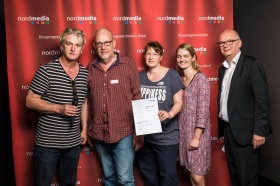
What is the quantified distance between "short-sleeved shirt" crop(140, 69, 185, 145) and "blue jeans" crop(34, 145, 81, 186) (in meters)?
0.71

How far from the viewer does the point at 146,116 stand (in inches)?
92.4

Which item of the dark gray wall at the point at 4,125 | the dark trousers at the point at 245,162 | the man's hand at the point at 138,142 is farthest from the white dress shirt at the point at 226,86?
the dark gray wall at the point at 4,125

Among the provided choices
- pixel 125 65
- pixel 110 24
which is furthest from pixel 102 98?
pixel 110 24

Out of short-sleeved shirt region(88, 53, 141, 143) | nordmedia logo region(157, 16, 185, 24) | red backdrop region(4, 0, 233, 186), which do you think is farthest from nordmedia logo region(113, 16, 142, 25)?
short-sleeved shirt region(88, 53, 141, 143)

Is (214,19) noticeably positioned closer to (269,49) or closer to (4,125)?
(269,49)

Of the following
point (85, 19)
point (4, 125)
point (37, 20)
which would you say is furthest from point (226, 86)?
point (4, 125)

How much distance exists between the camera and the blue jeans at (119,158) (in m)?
2.44

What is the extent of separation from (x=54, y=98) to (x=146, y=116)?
2.57 feet

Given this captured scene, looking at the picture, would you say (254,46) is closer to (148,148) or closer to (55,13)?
(148,148)

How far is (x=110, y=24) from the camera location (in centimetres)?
294

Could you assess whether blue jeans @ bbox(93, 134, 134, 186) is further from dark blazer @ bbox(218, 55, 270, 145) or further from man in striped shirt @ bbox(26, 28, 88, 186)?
dark blazer @ bbox(218, 55, 270, 145)

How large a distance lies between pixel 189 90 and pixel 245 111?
0.54 metres

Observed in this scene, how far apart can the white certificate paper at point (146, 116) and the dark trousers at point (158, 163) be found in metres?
0.27

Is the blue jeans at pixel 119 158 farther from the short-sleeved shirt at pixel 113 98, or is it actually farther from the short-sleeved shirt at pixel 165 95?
the short-sleeved shirt at pixel 165 95
